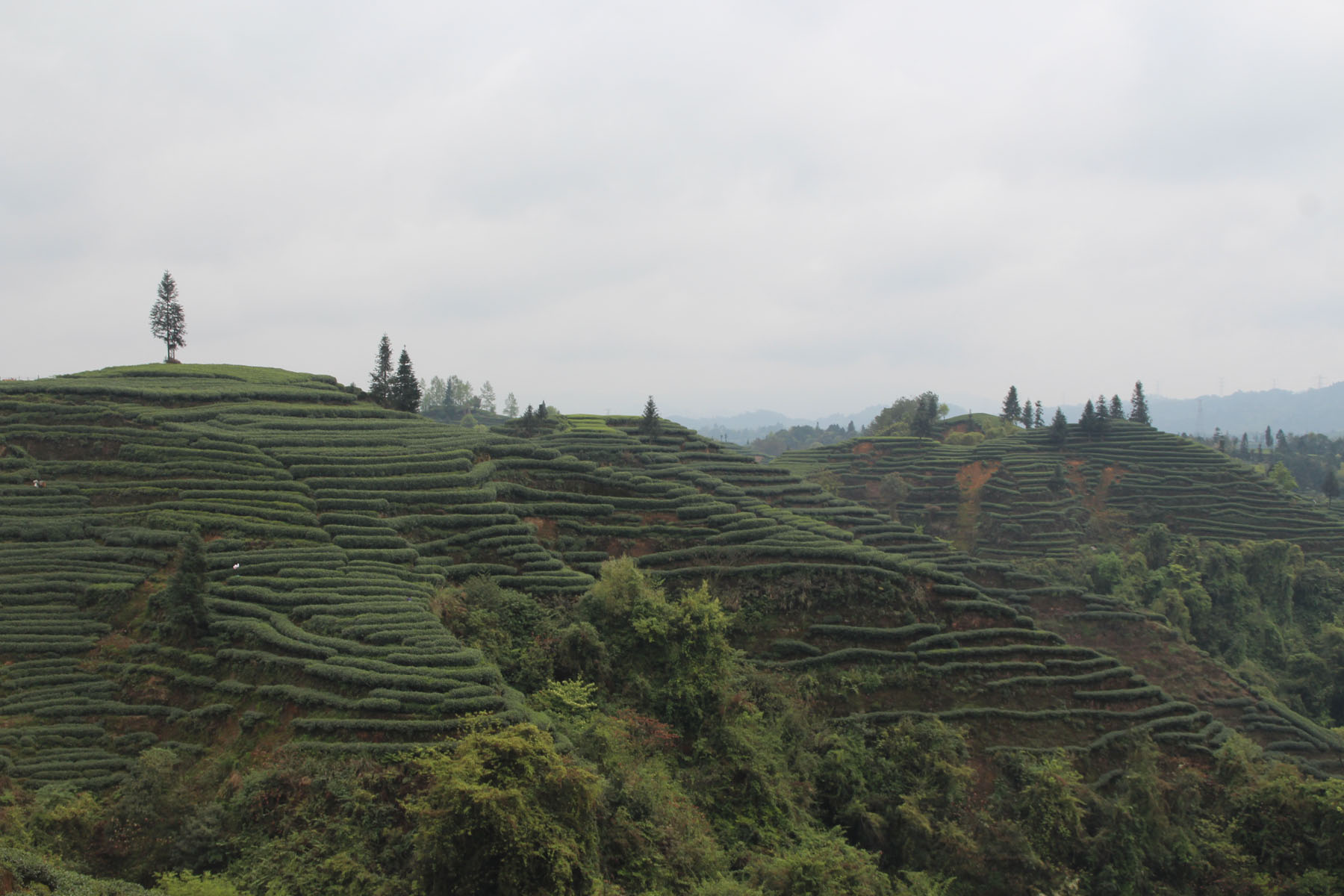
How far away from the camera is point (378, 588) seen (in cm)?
2617

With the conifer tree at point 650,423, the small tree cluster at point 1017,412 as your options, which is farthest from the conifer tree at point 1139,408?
the conifer tree at point 650,423

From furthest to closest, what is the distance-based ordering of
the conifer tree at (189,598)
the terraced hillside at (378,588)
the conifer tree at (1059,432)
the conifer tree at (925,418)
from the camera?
the conifer tree at (925,418)
the conifer tree at (1059,432)
the conifer tree at (189,598)
the terraced hillside at (378,588)

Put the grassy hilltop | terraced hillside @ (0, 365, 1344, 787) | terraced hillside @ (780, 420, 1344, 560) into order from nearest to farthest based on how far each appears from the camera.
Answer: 1. the grassy hilltop
2. terraced hillside @ (0, 365, 1344, 787)
3. terraced hillside @ (780, 420, 1344, 560)

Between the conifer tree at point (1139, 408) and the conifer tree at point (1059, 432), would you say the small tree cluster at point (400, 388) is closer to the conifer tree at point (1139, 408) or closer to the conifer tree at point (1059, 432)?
the conifer tree at point (1059, 432)

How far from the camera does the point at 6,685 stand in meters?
21.3

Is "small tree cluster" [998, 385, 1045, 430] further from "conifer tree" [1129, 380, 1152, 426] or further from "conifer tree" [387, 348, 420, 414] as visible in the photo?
"conifer tree" [387, 348, 420, 414]

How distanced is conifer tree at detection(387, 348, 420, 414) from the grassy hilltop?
20.4 feet

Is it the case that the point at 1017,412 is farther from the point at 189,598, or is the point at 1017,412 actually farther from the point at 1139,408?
the point at 189,598

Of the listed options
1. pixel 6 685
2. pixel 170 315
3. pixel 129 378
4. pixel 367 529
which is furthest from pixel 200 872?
pixel 170 315

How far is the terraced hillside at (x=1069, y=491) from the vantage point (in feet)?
191

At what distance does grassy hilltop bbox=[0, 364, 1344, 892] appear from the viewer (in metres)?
17.5

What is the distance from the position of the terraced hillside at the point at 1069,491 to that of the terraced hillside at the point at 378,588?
15789mm

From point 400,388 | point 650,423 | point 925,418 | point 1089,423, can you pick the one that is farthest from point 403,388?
point 1089,423

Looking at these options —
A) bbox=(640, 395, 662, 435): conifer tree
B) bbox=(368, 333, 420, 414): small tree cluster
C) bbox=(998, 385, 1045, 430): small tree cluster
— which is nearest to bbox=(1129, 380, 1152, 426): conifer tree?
bbox=(998, 385, 1045, 430): small tree cluster
